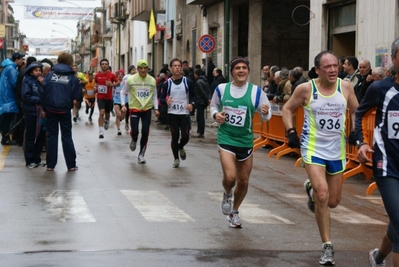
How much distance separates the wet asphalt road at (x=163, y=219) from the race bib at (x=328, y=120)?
1.10 m

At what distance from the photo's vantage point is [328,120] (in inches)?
301

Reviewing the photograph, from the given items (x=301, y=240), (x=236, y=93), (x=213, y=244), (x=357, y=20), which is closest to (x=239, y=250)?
(x=213, y=244)

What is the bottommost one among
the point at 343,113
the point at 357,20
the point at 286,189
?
the point at 286,189

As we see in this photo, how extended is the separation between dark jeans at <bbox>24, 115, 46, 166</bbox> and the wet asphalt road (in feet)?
1.10

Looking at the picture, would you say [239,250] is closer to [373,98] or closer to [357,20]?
[373,98]

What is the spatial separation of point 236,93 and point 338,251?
2164 millimetres

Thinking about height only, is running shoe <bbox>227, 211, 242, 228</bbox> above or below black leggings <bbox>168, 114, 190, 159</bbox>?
below

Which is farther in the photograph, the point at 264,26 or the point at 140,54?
the point at 140,54

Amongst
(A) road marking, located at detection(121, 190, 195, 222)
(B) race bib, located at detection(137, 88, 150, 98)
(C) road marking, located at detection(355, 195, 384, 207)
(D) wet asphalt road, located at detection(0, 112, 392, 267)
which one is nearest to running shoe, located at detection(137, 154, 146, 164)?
(D) wet asphalt road, located at detection(0, 112, 392, 267)

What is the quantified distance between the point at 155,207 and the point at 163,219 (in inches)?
33.7

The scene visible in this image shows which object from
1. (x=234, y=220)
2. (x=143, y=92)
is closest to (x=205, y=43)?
(x=143, y=92)

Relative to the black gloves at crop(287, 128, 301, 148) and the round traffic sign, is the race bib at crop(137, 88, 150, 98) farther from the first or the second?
the round traffic sign

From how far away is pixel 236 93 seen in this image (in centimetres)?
904

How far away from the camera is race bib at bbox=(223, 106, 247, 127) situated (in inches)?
352
